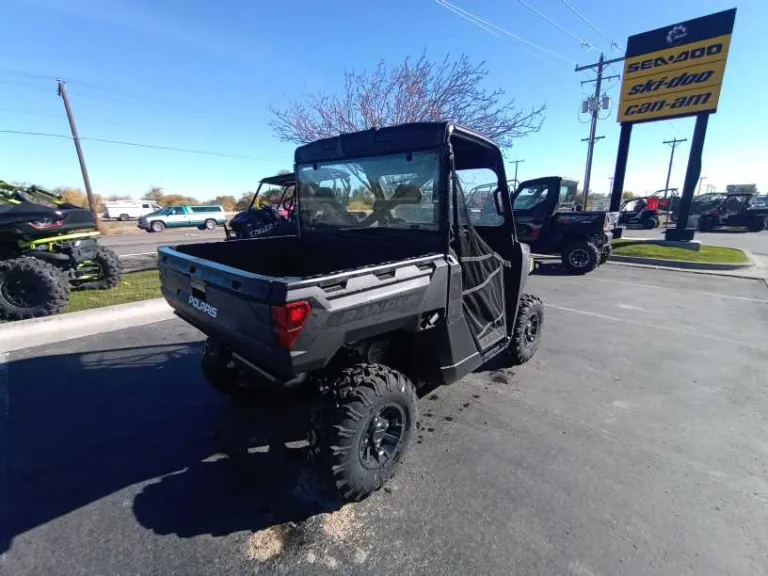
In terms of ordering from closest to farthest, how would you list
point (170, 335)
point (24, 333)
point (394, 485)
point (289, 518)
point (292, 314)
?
Result: 1. point (292, 314)
2. point (289, 518)
3. point (394, 485)
4. point (24, 333)
5. point (170, 335)

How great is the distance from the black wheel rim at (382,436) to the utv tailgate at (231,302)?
64 cm

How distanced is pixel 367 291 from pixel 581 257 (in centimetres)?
935

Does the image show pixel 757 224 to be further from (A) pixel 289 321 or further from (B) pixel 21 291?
(B) pixel 21 291

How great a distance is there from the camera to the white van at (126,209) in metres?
37.5

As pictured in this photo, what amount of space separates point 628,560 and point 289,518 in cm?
180

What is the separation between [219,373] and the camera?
3266mm

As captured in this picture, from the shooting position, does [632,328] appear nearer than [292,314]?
No

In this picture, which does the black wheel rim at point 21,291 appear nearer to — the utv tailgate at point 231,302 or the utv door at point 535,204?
the utv tailgate at point 231,302

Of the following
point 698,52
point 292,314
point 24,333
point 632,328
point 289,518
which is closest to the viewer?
point 292,314

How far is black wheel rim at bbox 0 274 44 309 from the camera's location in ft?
17.3

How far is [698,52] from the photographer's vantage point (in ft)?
38.2

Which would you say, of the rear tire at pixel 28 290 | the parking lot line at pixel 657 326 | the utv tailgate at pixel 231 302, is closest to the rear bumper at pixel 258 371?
the utv tailgate at pixel 231 302

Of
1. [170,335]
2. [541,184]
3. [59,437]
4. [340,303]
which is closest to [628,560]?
[340,303]

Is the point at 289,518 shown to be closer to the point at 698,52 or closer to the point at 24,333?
the point at 24,333
